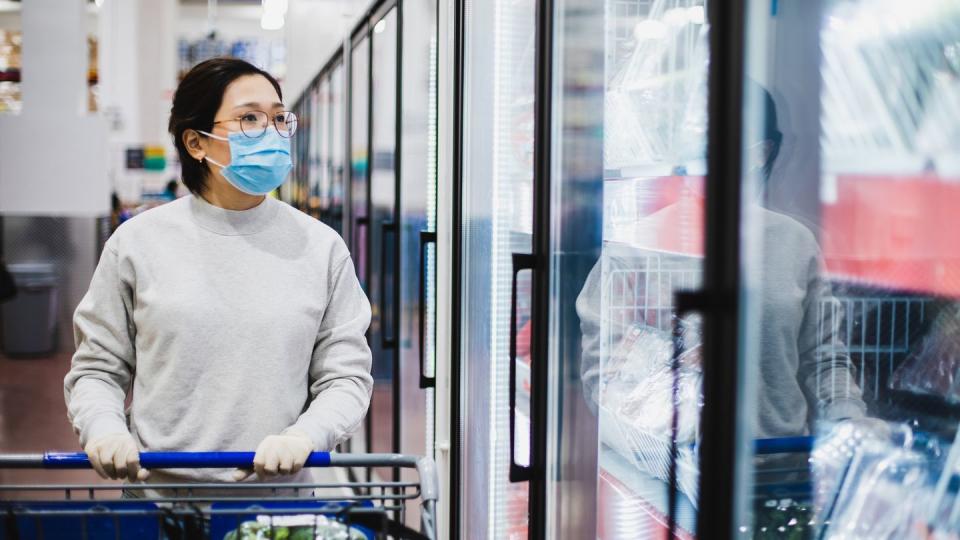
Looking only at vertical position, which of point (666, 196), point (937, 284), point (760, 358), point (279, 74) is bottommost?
point (760, 358)

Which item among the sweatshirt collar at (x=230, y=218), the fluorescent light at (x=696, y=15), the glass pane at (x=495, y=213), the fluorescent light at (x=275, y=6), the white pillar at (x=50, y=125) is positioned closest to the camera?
the sweatshirt collar at (x=230, y=218)

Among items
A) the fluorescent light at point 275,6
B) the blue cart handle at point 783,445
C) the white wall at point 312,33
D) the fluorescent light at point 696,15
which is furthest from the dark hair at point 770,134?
the fluorescent light at point 275,6

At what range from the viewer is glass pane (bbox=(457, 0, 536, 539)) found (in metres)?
2.51

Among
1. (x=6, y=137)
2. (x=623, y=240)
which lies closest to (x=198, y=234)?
(x=623, y=240)

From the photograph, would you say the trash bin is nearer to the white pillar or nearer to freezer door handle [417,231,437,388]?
the white pillar

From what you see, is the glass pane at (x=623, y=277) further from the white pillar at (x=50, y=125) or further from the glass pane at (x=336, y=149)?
the glass pane at (x=336, y=149)

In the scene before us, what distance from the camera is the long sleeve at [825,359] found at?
1.81 metres

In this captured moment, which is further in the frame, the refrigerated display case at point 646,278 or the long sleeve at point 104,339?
the refrigerated display case at point 646,278

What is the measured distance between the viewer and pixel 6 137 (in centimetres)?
431

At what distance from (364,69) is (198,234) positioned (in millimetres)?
3076

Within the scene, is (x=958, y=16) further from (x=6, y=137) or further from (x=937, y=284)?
(x=6, y=137)

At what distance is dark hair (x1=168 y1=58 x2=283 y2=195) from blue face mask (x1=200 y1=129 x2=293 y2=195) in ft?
0.15

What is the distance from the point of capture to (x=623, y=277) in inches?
84.3

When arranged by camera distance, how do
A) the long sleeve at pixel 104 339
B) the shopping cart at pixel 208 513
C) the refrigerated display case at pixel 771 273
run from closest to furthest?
the shopping cart at pixel 208 513 < the refrigerated display case at pixel 771 273 < the long sleeve at pixel 104 339
